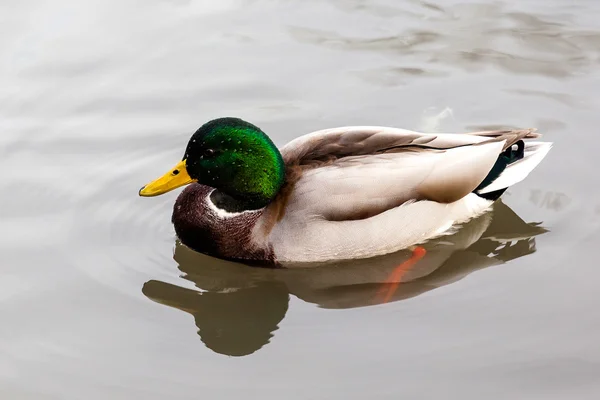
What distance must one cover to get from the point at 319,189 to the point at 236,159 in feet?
1.89

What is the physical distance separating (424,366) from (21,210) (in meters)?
3.21

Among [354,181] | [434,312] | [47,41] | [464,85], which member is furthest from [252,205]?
[47,41]

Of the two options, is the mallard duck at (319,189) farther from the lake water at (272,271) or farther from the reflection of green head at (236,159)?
the lake water at (272,271)

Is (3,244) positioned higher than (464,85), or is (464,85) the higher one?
(464,85)

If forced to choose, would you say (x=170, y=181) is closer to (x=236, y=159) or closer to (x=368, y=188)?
(x=236, y=159)

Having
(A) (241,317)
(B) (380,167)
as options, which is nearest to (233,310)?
(A) (241,317)

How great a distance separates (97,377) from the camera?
563 centimetres

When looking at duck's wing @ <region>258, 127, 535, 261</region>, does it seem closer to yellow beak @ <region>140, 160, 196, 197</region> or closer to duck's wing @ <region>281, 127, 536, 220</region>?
duck's wing @ <region>281, 127, 536, 220</region>

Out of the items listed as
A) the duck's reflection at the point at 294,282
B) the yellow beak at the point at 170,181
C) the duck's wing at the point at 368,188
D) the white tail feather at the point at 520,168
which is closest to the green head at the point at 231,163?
the yellow beak at the point at 170,181

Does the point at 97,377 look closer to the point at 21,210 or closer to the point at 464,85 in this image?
the point at 21,210

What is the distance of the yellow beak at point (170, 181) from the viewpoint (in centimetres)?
638

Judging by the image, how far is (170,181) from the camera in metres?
6.45

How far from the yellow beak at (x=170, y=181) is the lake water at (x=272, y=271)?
0.56m

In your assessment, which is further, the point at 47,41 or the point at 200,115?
the point at 47,41
